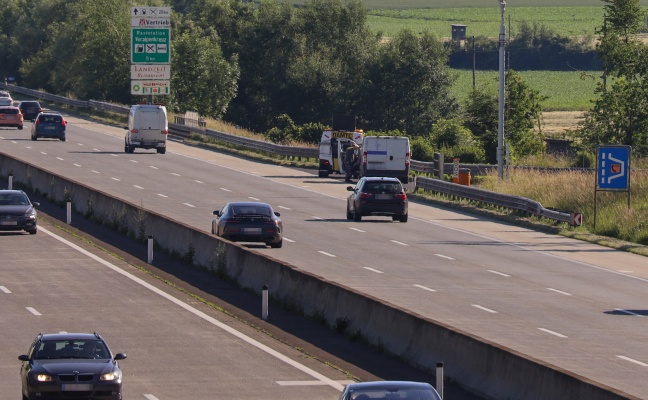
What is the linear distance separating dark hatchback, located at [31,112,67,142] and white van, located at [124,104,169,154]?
6412mm

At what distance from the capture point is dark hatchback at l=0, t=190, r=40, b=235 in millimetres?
41406

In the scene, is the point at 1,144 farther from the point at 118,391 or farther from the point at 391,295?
the point at 118,391

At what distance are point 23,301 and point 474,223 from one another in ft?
71.3

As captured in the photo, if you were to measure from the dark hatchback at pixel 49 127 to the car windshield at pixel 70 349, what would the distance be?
2323 inches

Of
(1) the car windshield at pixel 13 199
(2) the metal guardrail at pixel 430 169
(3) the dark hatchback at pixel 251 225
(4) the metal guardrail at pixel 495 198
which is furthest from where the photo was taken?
(2) the metal guardrail at pixel 430 169

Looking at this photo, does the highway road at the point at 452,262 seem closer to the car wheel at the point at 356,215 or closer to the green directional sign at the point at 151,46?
the car wheel at the point at 356,215

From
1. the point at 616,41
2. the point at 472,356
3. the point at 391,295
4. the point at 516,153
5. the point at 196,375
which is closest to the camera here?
the point at 472,356

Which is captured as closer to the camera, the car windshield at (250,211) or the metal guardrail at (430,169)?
the car windshield at (250,211)

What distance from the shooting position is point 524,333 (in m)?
25.2

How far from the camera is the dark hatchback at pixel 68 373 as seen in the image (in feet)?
58.7

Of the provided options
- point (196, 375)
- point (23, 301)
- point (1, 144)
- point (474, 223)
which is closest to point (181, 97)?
point (1, 144)

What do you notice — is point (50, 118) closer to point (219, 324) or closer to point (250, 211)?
point (250, 211)

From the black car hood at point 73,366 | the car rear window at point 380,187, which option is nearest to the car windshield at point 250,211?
the car rear window at point 380,187

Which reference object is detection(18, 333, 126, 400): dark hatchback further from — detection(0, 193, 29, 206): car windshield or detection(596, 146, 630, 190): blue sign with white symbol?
detection(596, 146, 630, 190): blue sign with white symbol
